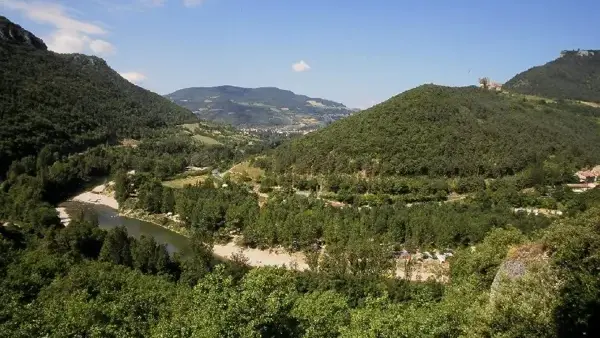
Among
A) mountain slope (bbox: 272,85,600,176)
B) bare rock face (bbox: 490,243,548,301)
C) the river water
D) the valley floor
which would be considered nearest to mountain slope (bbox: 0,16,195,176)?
the river water

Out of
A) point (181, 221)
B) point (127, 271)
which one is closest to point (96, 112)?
point (181, 221)

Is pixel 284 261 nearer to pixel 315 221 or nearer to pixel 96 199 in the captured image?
pixel 315 221

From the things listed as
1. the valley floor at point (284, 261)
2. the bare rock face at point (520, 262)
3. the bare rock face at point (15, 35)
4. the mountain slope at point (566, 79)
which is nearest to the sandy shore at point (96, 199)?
the valley floor at point (284, 261)

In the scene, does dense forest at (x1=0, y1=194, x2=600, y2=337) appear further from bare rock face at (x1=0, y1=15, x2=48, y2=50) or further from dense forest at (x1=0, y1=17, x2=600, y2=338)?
bare rock face at (x1=0, y1=15, x2=48, y2=50)

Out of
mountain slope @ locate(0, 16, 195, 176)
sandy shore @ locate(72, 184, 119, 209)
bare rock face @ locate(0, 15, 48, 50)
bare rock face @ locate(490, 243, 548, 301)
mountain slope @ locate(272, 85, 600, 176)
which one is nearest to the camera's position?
bare rock face @ locate(490, 243, 548, 301)

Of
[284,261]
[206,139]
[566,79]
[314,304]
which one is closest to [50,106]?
[206,139]

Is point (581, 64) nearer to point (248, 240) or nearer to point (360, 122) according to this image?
point (360, 122)

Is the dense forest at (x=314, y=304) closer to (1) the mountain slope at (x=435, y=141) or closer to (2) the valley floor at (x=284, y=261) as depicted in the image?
(2) the valley floor at (x=284, y=261)
